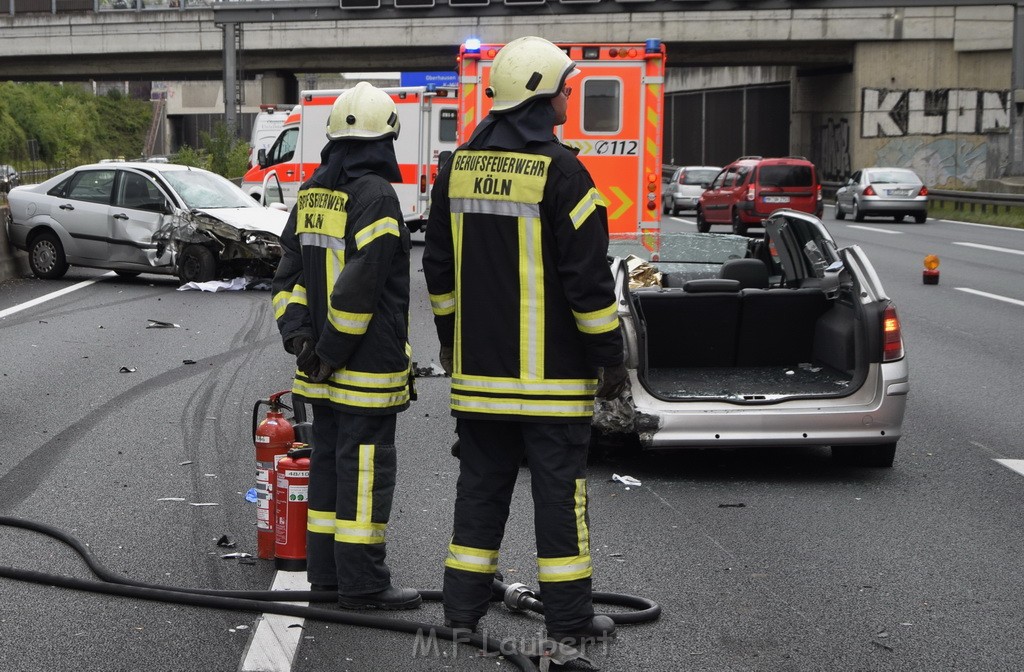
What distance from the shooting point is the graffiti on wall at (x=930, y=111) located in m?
52.1

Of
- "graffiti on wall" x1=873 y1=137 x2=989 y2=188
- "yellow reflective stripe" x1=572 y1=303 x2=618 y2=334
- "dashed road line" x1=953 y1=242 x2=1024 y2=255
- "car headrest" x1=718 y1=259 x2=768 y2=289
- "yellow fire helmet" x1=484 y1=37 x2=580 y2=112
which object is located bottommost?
"dashed road line" x1=953 y1=242 x2=1024 y2=255

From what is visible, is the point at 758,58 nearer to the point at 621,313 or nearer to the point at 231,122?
the point at 231,122

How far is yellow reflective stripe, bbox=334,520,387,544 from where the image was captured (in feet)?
16.6

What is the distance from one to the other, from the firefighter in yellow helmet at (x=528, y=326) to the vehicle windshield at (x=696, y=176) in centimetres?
3573

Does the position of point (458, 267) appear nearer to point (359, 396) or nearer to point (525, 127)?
point (525, 127)

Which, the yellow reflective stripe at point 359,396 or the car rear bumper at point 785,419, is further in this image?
the car rear bumper at point 785,419

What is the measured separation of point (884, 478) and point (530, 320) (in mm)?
3602

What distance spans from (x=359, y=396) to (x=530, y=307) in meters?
0.80

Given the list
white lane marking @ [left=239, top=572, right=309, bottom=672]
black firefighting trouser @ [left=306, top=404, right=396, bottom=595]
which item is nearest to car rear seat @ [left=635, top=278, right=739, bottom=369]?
black firefighting trouser @ [left=306, top=404, right=396, bottom=595]

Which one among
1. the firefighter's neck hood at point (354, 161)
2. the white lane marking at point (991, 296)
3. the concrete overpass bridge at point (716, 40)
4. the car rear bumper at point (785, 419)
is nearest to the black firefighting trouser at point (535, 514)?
the firefighter's neck hood at point (354, 161)

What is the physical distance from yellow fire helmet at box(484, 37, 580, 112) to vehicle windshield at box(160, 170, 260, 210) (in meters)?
14.0

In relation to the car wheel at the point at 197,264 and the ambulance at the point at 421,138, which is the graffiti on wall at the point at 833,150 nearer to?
the ambulance at the point at 421,138

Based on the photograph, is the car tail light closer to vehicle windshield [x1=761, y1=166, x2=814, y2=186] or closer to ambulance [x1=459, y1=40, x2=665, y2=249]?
ambulance [x1=459, y1=40, x2=665, y2=249]

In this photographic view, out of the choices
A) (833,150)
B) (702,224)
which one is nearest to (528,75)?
(702,224)
